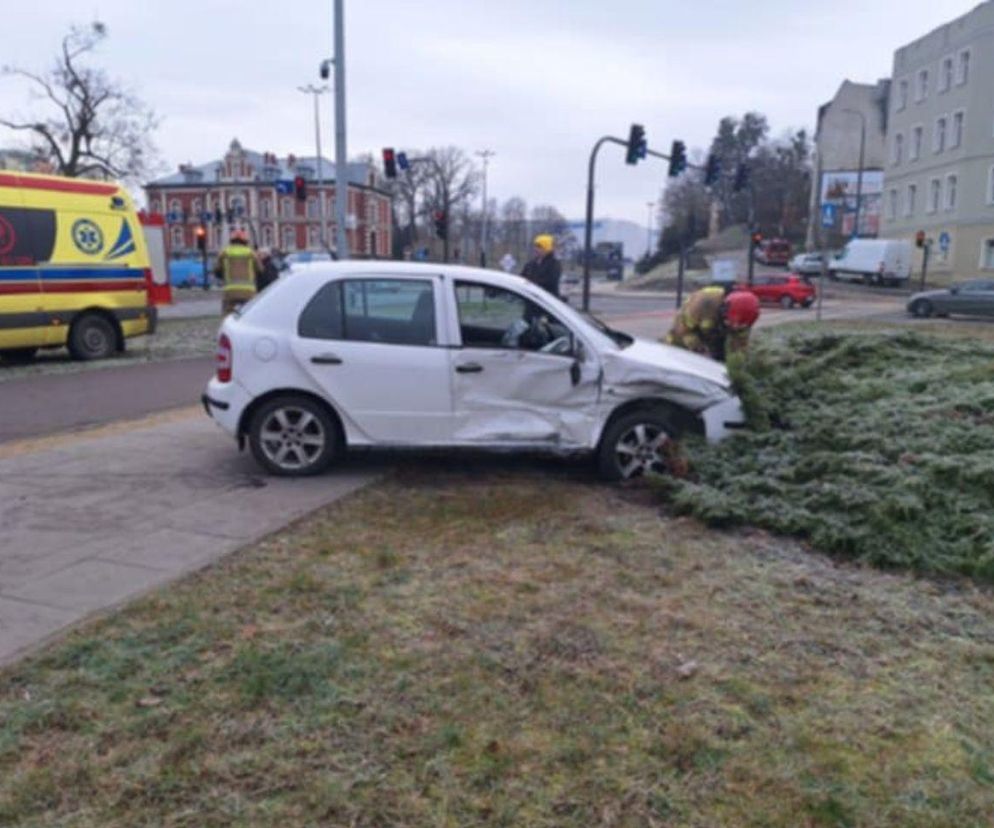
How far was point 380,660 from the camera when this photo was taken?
3.62m

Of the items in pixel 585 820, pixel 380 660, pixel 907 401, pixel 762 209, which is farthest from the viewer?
pixel 762 209

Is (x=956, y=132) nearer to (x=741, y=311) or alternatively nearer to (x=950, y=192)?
(x=950, y=192)

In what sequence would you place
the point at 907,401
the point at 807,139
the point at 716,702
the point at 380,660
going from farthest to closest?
the point at 807,139, the point at 907,401, the point at 380,660, the point at 716,702

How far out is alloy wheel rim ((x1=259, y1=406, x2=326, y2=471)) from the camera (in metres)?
6.61

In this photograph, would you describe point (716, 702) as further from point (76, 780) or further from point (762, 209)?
point (762, 209)

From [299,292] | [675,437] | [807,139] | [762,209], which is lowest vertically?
[675,437]

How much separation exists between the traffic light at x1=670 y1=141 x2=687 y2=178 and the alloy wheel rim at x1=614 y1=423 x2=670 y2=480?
21.4 m

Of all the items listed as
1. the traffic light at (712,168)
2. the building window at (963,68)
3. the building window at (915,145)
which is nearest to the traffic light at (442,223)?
the traffic light at (712,168)

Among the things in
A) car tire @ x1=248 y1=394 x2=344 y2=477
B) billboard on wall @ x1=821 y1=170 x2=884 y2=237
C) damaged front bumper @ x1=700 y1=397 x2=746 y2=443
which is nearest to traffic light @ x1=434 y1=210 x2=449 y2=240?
car tire @ x1=248 y1=394 x2=344 y2=477

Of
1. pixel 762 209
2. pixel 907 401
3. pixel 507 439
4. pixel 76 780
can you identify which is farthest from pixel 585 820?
pixel 762 209

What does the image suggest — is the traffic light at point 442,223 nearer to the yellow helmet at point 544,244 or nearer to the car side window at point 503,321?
the yellow helmet at point 544,244

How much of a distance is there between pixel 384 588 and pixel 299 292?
2903 millimetres

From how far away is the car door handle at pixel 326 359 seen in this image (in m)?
6.44

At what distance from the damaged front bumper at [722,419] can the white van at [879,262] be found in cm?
4791
